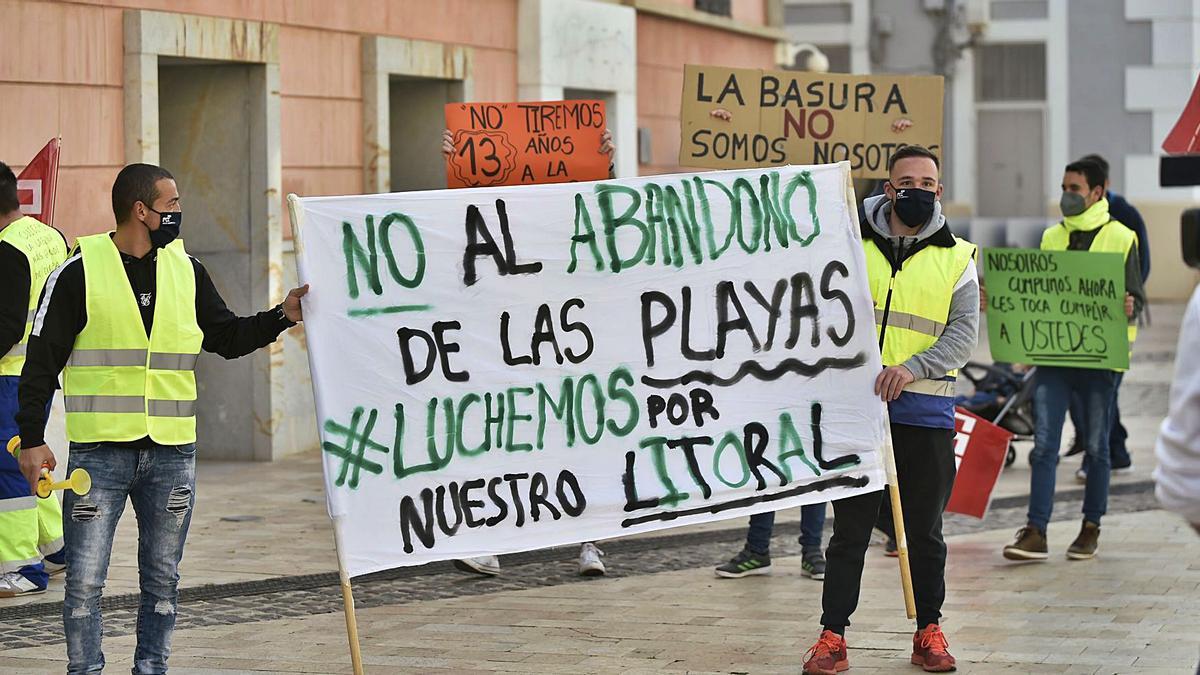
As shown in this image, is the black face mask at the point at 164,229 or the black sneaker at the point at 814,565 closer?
the black face mask at the point at 164,229

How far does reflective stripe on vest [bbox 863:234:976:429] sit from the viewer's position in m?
7.02

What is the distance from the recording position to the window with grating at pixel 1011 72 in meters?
33.2

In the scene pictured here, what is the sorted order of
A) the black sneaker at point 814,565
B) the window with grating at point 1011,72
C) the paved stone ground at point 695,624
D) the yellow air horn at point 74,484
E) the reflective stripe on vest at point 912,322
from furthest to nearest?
the window with grating at point 1011,72
the black sneaker at point 814,565
the paved stone ground at point 695,624
the reflective stripe on vest at point 912,322
the yellow air horn at point 74,484

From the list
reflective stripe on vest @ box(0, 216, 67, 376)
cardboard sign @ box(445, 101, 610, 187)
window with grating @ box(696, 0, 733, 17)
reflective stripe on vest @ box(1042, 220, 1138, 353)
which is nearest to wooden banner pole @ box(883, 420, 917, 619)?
cardboard sign @ box(445, 101, 610, 187)

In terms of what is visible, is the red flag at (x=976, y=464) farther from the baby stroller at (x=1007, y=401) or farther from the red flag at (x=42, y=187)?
the red flag at (x=42, y=187)

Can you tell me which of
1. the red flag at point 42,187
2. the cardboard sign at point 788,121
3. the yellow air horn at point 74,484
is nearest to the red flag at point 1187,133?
the cardboard sign at point 788,121

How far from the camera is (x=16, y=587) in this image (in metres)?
8.62

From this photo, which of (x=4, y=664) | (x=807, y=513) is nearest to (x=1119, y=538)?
(x=807, y=513)

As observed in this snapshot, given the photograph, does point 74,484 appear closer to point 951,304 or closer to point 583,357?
point 583,357

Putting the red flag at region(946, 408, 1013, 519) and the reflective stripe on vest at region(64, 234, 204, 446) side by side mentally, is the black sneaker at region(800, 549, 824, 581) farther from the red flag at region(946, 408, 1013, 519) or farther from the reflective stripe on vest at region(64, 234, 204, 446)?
the reflective stripe on vest at region(64, 234, 204, 446)

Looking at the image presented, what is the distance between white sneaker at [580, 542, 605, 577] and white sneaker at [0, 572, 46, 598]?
2421mm

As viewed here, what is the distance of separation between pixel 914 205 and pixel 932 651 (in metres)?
1.58

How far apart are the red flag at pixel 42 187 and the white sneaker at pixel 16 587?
166cm

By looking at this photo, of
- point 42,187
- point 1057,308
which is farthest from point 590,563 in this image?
point 42,187
